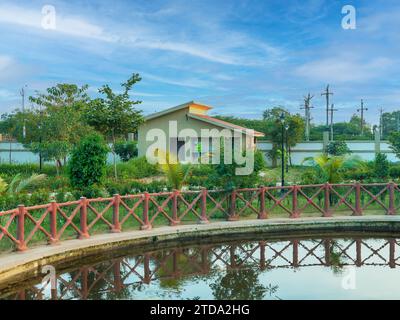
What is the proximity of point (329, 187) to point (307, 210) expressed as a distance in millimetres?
1154

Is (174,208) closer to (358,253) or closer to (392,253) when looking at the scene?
(358,253)

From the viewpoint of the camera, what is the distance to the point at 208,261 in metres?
10.4

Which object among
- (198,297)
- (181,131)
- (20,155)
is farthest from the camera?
(20,155)

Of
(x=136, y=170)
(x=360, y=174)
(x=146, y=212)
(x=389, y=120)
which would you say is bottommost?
(x=146, y=212)

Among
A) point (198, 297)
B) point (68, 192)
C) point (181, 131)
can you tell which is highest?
point (181, 131)

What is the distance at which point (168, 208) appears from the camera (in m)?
14.5

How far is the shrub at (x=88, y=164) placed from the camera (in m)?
13.9

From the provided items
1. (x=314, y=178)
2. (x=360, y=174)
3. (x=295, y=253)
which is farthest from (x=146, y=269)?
(x=360, y=174)

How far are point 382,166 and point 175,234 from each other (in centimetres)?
1123

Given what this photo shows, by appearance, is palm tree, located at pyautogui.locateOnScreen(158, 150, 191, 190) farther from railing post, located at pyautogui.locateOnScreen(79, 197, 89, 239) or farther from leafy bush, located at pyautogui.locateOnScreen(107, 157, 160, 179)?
leafy bush, located at pyautogui.locateOnScreen(107, 157, 160, 179)

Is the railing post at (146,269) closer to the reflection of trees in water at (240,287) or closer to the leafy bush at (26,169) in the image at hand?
the reflection of trees in water at (240,287)

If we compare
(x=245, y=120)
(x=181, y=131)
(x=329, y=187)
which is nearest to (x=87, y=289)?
(x=329, y=187)

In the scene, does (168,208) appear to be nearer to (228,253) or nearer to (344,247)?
(228,253)
